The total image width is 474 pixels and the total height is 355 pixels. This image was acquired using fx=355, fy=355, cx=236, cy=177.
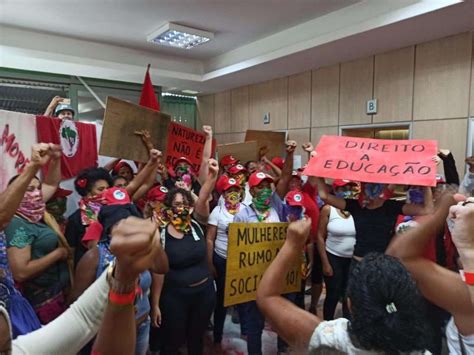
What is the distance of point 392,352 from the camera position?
803 mm

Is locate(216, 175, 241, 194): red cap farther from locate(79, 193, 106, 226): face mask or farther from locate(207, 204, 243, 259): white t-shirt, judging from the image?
locate(79, 193, 106, 226): face mask

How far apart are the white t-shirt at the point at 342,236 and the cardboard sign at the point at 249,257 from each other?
890 mm

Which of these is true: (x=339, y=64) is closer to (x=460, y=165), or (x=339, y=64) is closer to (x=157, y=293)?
(x=460, y=165)

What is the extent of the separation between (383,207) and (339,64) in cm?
306

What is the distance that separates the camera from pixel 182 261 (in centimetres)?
208

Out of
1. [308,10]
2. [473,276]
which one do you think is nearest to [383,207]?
[473,276]

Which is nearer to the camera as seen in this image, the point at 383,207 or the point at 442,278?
the point at 442,278

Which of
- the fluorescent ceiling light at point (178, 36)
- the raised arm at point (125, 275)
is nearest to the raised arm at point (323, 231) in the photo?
the raised arm at point (125, 275)

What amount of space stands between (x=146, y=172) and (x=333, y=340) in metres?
2.01

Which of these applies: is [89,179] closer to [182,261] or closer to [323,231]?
→ [182,261]

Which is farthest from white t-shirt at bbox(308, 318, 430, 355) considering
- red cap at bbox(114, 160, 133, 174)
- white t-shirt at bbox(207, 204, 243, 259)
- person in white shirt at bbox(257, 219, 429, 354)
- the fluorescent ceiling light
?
the fluorescent ceiling light

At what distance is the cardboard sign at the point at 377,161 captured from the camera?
1704mm

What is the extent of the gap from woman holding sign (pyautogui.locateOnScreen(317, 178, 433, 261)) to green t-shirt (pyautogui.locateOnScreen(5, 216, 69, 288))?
166 cm

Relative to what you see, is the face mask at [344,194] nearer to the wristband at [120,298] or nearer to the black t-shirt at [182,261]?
the black t-shirt at [182,261]
